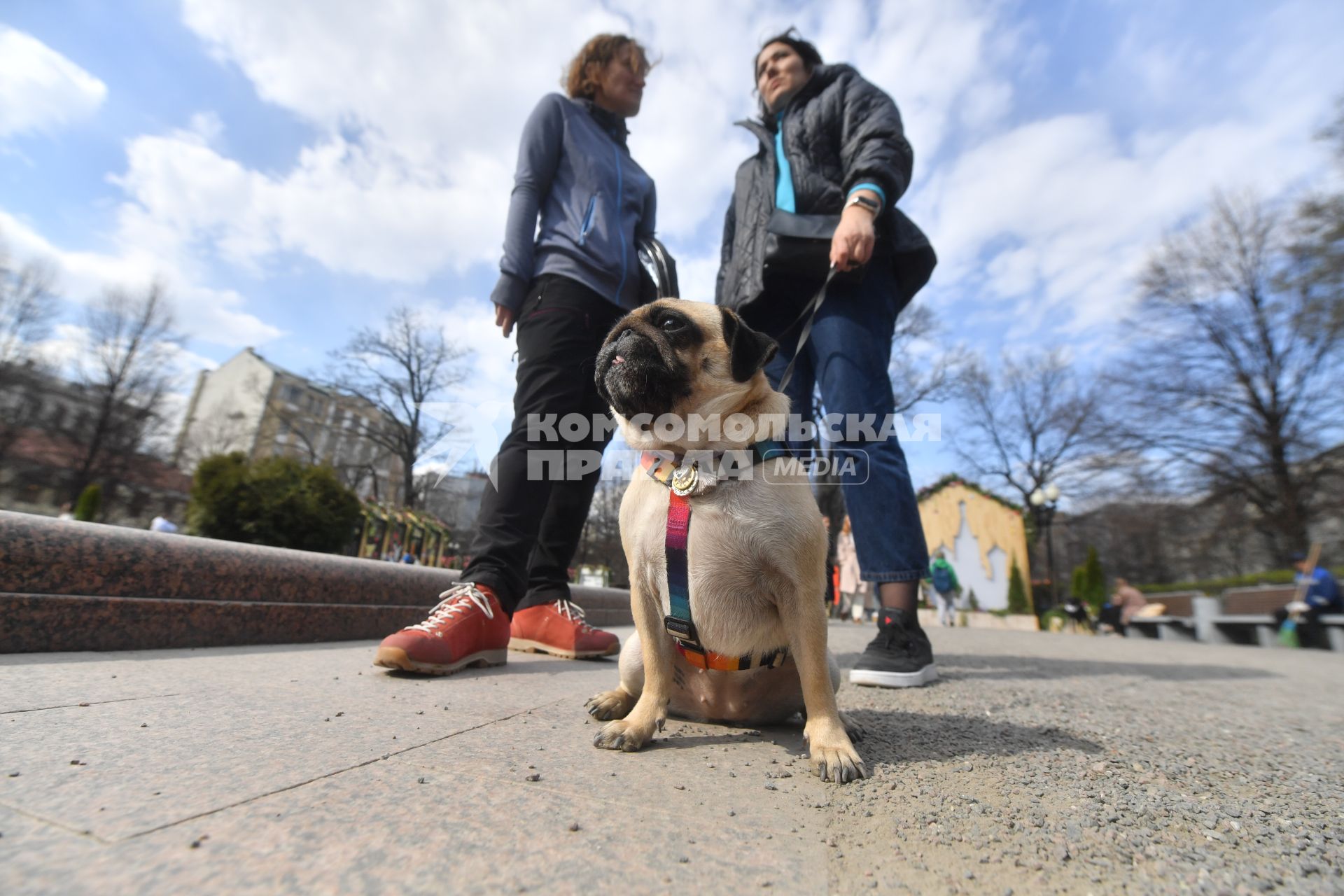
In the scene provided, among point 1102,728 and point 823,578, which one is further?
point 1102,728

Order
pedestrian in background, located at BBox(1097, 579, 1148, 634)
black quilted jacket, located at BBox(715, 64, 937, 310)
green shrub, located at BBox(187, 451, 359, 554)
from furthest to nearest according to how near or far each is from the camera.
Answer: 1. pedestrian in background, located at BBox(1097, 579, 1148, 634)
2. green shrub, located at BBox(187, 451, 359, 554)
3. black quilted jacket, located at BBox(715, 64, 937, 310)

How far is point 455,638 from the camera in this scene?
2547mm

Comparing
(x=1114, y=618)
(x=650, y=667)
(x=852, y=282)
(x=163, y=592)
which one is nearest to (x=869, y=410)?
(x=852, y=282)

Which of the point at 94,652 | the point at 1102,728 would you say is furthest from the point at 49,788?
the point at 1102,728

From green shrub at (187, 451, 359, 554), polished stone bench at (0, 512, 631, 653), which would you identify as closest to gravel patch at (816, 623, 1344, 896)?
polished stone bench at (0, 512, 631, 653)

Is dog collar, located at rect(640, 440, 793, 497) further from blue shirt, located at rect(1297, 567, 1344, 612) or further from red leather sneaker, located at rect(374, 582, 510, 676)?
blue shirt, located at rect(1297, 567, 1344, 612)

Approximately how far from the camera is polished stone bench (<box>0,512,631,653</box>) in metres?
2.32

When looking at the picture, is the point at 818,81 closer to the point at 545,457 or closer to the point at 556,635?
the point at 545,457

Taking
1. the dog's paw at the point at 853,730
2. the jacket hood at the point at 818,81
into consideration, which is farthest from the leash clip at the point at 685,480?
the jacket hood at the point at 818,81

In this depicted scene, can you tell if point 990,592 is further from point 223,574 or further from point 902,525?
point 223,574

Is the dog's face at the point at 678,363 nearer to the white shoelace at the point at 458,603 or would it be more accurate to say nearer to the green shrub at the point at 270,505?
the white shoelace at the point at 458,603

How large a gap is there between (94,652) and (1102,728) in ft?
13.0

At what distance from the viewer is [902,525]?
9.70 ft

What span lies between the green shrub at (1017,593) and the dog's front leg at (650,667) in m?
26.3
